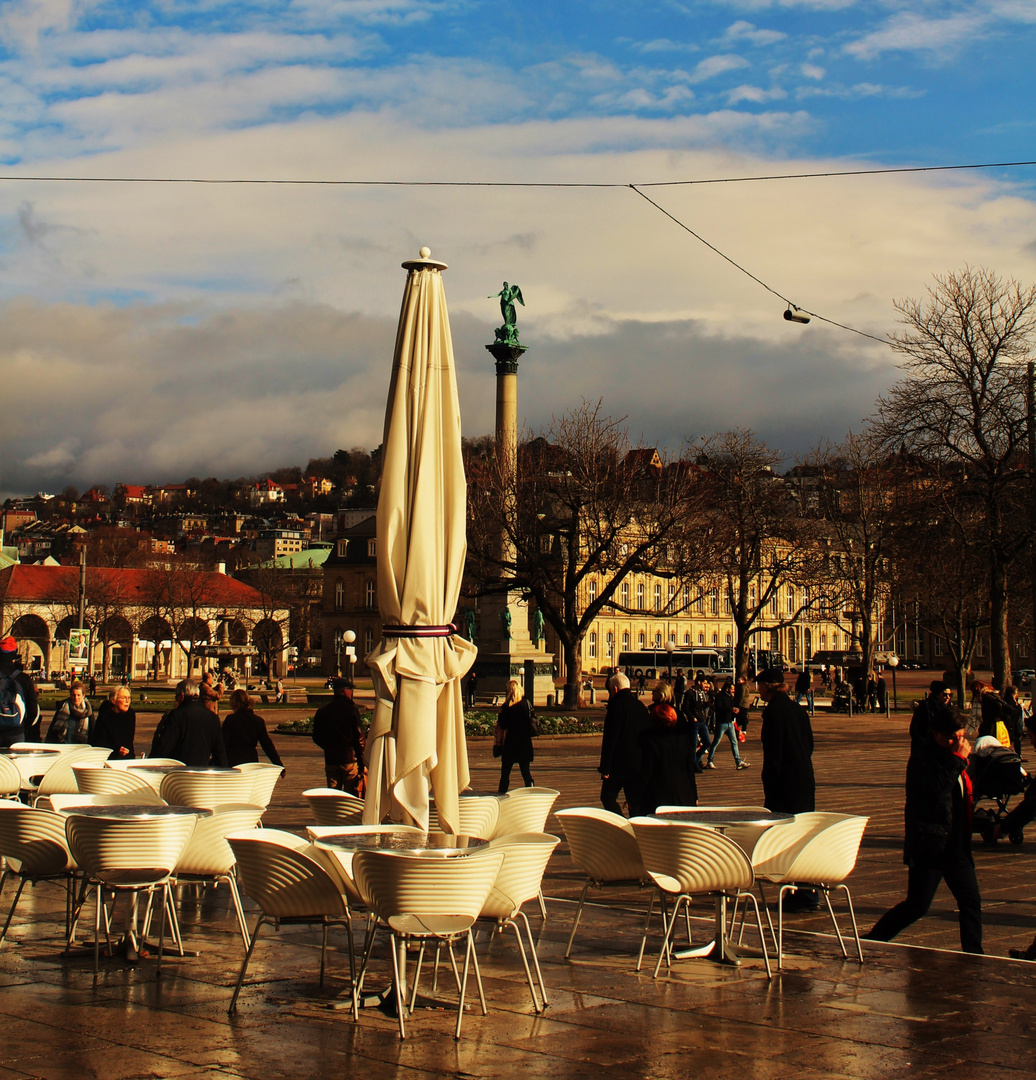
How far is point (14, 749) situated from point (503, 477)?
2982 cm

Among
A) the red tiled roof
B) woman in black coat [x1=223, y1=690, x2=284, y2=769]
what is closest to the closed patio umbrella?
woman in black coat [x1=223, y1=690, x2=284, y2=769]

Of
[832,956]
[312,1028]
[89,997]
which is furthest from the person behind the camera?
[832,956]

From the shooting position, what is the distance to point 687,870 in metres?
7.74

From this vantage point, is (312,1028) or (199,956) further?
(199,956)

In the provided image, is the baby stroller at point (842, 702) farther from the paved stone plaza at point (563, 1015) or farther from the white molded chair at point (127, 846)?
the white molded chair at point (127, 846)

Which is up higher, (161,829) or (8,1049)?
(161,829)

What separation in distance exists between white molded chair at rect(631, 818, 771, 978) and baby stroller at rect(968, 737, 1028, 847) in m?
7.35

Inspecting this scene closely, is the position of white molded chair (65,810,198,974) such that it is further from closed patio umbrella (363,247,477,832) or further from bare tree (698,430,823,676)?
bare tree (698,430,823,676)

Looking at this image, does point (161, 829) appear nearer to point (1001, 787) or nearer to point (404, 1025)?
point (404, 1025)

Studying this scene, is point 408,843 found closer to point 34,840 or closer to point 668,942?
point 668,942

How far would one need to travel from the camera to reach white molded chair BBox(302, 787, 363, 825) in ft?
30.9

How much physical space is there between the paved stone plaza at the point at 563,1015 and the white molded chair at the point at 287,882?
438mm

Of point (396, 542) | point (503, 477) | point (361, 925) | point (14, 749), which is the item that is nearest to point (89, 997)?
point (361, 925)

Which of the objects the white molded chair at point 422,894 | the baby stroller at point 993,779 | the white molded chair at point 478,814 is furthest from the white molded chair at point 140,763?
the baby stroller at point 993,779
